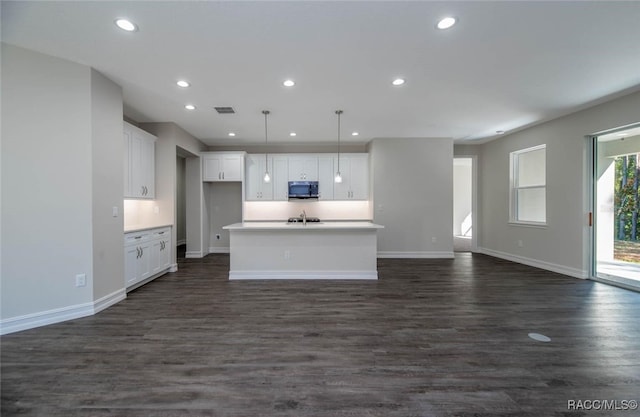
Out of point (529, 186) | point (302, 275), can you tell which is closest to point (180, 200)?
point (302, 275)

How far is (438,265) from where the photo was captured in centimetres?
553

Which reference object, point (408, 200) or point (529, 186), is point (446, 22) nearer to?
point (408, 200)

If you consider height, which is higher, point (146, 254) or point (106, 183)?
point (106, 183)

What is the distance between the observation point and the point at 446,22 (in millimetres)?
2250

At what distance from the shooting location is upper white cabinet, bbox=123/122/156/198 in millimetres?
4059

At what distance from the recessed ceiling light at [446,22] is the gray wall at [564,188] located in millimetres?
3664

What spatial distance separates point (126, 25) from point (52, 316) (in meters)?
3.10

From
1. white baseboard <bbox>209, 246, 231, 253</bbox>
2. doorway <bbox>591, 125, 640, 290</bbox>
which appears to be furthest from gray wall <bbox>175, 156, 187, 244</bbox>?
doorway <bbox>591, 125, 640, 290</bbox>

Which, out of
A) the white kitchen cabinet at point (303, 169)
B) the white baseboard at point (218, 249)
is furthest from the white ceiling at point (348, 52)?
the white baseboard at point (218, 249)

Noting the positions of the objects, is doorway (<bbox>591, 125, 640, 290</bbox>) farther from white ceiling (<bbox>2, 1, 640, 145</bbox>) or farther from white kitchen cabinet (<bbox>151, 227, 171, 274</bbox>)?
white kitchen cabinet (<bbox>151, 227, 171, 274</bbox>)

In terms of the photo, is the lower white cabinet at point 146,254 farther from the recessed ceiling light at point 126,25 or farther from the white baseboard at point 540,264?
the white baseboard at point 540,264

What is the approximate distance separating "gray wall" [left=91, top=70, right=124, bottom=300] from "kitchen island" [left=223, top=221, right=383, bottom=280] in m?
1.63

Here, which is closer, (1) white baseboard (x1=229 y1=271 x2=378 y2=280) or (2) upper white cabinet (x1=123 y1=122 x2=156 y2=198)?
(2) upper white cabinet (x1=123 y1=122 x2=156 y2=198)

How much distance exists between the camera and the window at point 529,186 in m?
5.41
